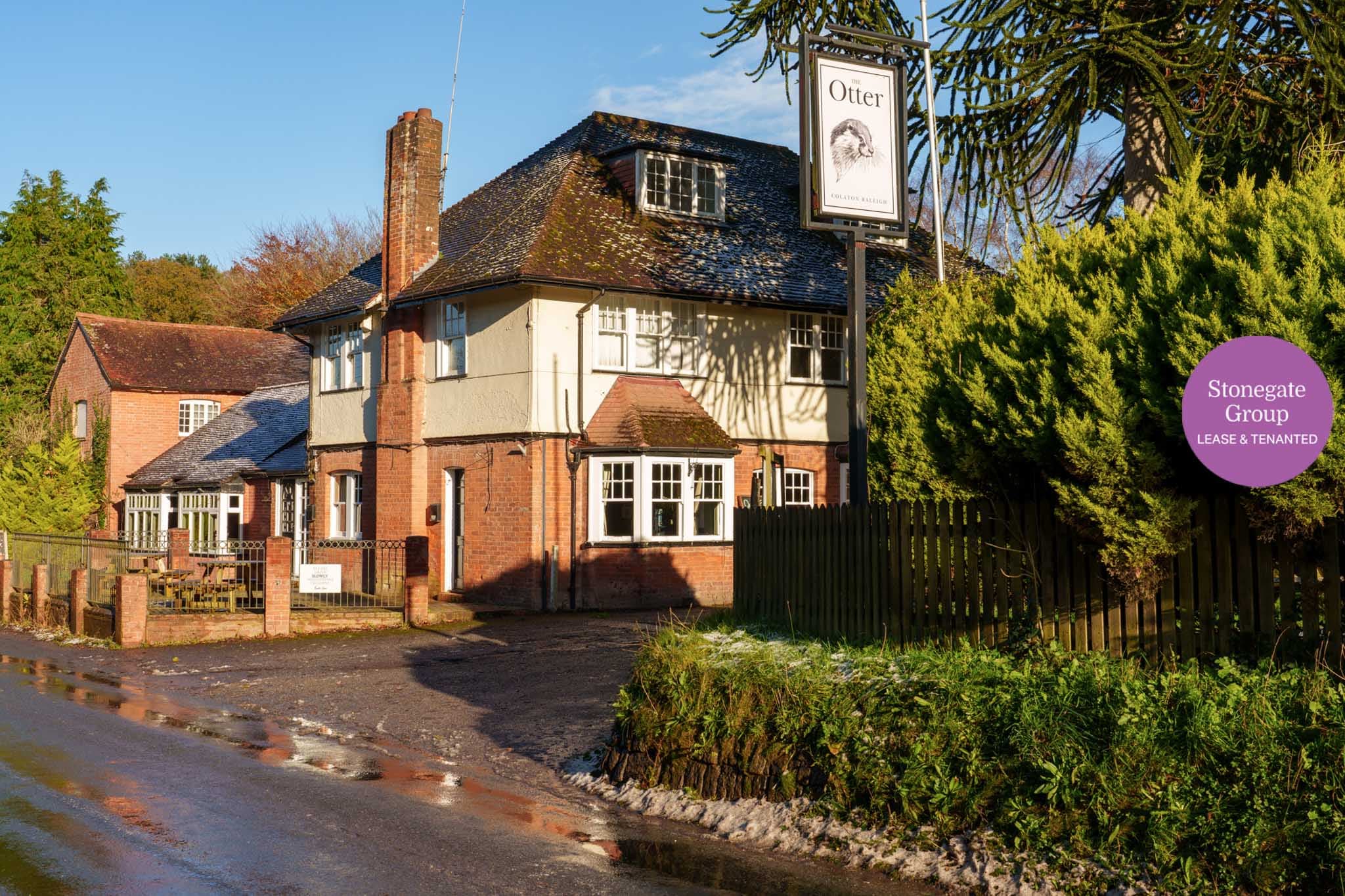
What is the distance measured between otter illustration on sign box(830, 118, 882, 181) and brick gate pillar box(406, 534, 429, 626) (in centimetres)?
1279

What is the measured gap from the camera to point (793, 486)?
27531mm

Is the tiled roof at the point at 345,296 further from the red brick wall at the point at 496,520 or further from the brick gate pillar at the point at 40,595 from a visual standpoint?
the brick gate pillar at the point at 40,595

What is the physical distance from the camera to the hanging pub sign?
11844 mm

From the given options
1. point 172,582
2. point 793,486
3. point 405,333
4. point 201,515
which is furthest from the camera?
point 201,515

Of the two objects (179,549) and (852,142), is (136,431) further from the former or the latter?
(852,142)

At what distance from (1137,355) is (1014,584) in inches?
86.5

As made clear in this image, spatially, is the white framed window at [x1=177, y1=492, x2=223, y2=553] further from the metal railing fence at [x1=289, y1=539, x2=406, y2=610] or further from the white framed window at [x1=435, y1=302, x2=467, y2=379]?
the white framed window at [x1=435, y1=302, x2=467, y2=379]

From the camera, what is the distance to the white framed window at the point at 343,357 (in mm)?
29031

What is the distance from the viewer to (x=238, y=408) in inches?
1700

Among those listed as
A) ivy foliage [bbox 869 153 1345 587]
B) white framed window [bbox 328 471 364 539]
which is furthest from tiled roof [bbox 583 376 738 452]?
ivy foliage [bbox 869 153 1345 587]

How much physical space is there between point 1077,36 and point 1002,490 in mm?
6984

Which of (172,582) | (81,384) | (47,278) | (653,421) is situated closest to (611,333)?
(653,421)

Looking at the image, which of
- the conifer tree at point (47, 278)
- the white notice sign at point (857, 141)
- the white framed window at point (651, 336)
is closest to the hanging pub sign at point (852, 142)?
the white notice sign at point (857, 141)

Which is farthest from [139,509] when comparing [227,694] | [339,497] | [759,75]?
[759,75]
